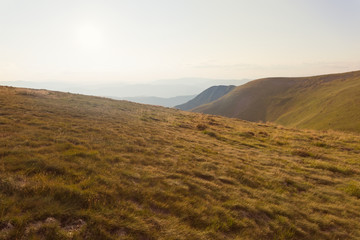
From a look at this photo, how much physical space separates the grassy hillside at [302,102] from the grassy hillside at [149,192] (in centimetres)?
4604

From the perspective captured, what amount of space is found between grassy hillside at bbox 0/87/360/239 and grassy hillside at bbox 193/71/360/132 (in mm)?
46042

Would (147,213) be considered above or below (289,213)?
above

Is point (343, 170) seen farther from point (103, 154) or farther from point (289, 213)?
point (103, 154)

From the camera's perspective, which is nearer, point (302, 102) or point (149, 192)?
point (149, 192)

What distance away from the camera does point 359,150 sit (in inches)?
808

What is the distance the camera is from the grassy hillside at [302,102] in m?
52.1

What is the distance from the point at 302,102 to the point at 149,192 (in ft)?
330

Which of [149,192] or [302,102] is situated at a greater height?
[302,102]

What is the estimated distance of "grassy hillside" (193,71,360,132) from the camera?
52.1 m

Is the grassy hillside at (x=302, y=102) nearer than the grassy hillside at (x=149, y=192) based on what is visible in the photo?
No

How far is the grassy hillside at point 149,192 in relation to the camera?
5035 mm

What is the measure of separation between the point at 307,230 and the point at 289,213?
0.84m

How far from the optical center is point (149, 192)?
7.02 m

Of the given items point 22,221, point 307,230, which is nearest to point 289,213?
point 307,230
